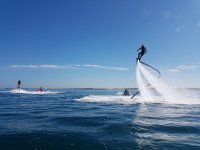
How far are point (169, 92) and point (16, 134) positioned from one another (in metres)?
41.1

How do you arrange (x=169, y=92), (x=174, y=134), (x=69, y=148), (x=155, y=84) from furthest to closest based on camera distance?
(x=169, y=92)
(x=155, y=84)
(x=174, y=134)
(x=69, y=148)

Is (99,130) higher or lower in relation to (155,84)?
lower

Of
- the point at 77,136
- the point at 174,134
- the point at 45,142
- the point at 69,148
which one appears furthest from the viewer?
the point at 174,134

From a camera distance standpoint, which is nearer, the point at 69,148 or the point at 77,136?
the point at 69,148

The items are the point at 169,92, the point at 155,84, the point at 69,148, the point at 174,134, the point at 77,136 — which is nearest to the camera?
the point at 69,148

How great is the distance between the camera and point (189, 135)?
1466 centimetres

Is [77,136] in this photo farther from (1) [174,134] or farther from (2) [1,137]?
(1) [174,134]

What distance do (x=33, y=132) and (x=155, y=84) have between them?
31.8 m

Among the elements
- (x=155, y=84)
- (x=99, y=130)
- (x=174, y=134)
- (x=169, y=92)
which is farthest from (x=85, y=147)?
(x=169, y=92)

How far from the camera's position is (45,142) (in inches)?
492

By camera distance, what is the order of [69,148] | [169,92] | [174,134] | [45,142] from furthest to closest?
[169,92] < [174,134] < [45,142] < [69,148]

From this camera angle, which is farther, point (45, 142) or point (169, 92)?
point (169, 92)

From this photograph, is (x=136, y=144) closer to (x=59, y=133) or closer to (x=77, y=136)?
(x=77, y=136)

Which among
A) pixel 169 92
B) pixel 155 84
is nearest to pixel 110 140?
pixel 155 84
